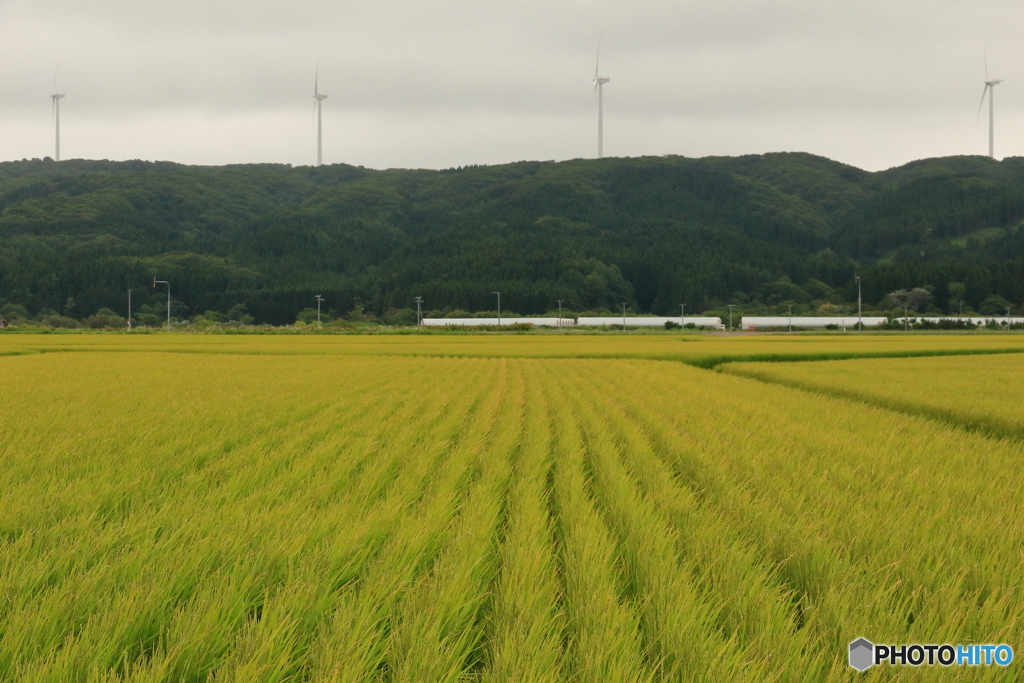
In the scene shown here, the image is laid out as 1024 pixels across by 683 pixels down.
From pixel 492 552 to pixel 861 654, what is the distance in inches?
87.9

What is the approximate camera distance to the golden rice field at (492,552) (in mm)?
2900

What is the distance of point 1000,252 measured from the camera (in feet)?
599

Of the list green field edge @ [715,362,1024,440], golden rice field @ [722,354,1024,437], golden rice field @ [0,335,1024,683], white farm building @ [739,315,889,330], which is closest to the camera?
golden rice field @ [0,335,1024,683]

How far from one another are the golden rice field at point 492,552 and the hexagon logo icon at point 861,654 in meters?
0.08

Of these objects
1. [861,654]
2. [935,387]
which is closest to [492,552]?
[861,654]

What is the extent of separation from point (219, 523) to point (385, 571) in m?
1.61

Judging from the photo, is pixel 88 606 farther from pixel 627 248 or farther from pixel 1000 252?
pixel 1000 252

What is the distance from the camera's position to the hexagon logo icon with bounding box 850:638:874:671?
2951 millimetres

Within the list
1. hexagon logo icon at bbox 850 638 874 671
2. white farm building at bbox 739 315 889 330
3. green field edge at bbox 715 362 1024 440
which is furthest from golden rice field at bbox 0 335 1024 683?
white farm building at bbox 739 315 889 330

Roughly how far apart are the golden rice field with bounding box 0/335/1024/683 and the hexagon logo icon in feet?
0.27

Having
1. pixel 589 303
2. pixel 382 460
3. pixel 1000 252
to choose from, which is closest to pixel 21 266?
pixel 589 303

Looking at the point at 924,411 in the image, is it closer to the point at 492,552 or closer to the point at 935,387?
the point at 935,387

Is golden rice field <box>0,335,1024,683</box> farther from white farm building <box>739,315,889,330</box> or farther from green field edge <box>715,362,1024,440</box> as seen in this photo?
white farm building <box>739,315,889,330</box>

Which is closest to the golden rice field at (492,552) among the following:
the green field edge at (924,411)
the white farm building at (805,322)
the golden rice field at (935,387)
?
the green field edge at (924,411)
